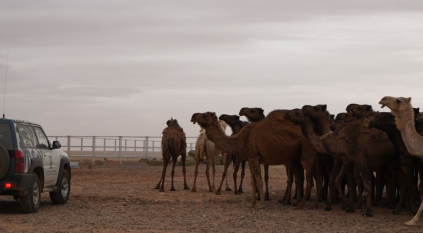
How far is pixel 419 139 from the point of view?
14008 millimetres

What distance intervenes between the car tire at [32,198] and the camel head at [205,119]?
4.66 metres

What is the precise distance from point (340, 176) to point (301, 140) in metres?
1.47

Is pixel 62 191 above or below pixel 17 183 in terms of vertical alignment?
below

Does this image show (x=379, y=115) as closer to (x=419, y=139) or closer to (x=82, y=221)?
(x=419, y=139)

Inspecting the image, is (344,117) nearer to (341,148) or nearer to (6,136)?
(341,148)

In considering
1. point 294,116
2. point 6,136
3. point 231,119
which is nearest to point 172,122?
point 231,119

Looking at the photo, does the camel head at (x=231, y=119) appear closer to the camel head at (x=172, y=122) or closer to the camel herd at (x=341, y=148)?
the camel herd at (x=341, y=148)

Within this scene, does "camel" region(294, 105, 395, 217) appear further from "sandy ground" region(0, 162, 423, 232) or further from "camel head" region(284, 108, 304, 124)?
"sandy ground" region(0, 162, 423, 232)

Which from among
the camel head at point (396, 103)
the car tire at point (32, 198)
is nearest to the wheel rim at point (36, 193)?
the car tire at point (32, 198)

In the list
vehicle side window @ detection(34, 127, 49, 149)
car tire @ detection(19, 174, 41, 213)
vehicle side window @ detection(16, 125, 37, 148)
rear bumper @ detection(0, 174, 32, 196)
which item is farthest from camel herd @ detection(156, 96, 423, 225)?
rear bumper @ detection(0, 174, 32, 196)

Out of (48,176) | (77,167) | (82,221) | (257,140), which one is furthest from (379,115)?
(77,167)

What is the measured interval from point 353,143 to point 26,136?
24.3 ft

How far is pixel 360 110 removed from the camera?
1803 cm

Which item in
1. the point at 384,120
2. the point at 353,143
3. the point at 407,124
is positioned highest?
the point at 384,120
